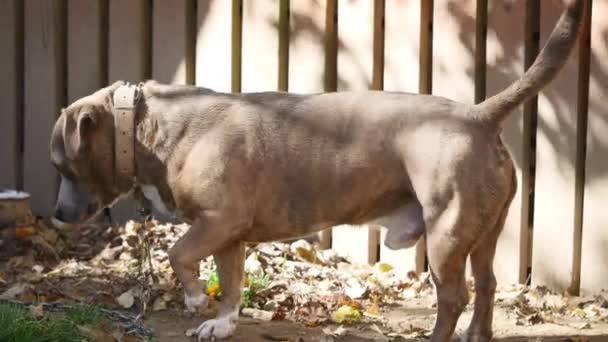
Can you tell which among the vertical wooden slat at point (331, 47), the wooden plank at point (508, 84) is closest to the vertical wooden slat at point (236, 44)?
the vertical wooden slat at point (331, 47)

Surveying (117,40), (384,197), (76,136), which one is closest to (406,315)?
(384,197)

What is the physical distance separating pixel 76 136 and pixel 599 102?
2997 mm

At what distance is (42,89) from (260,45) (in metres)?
1.88

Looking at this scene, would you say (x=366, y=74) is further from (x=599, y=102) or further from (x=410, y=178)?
(x=410, y=178)

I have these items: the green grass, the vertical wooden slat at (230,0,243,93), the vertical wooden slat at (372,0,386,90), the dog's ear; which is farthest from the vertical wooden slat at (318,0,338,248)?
the green grass

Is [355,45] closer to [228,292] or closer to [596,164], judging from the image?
[596,164]

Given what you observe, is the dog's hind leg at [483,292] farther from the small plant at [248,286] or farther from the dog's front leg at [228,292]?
the small plant at [248,286]

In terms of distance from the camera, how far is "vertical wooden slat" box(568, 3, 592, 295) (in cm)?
651

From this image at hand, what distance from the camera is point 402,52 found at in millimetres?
7078

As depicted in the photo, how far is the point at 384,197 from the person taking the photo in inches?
214

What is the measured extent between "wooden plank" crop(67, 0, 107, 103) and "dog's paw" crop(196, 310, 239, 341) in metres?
2.97

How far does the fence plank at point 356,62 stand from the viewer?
7.16 meters

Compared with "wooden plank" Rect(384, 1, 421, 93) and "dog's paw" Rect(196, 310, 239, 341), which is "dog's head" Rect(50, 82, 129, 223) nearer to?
"dog's paw" Rect(196, 310, 239, 341)

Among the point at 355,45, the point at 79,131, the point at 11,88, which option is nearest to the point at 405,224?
the point at 79,131
